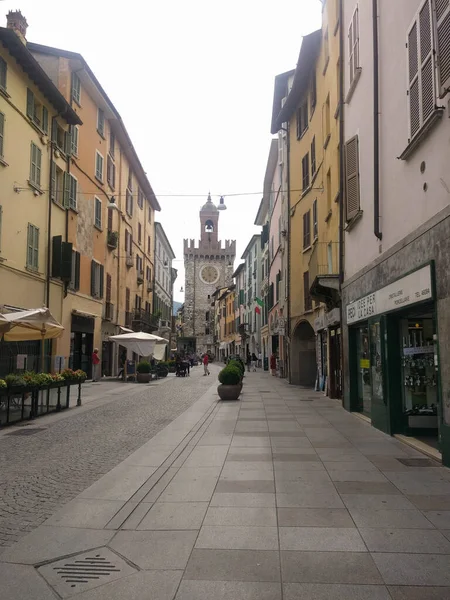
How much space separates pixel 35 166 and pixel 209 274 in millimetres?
77795

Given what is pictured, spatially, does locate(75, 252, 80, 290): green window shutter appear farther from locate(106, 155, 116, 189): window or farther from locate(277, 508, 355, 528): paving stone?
locate(277, 508, 355, 528): paving stone

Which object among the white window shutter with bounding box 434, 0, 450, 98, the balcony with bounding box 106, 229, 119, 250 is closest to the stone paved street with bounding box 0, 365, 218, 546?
the white window shutter with bounding box 434, 0, 450, 98

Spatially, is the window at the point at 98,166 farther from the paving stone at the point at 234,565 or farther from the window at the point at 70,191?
the paving stone at the point at 234,565

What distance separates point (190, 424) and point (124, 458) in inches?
146

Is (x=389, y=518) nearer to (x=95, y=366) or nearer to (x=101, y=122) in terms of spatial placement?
(x=95, y=366)

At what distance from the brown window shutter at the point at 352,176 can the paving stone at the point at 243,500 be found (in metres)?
7.95

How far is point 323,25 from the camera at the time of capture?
61.8 feet

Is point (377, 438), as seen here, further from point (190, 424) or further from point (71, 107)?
point (71, 107)

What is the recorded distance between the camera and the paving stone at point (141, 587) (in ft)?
11.6

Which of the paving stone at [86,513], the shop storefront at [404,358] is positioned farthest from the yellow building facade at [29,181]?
the paving stone at [86,513]

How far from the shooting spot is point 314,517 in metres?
5.16

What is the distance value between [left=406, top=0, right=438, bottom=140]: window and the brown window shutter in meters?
3.97

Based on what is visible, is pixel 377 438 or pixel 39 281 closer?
pixel 377 438

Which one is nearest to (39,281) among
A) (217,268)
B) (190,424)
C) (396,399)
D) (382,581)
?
(190,424)
